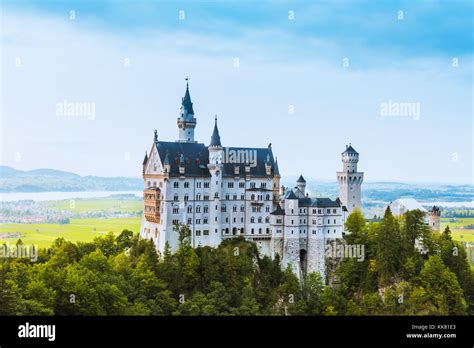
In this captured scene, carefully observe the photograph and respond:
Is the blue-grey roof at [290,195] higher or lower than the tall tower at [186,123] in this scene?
lower

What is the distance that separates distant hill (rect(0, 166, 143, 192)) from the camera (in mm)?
64625

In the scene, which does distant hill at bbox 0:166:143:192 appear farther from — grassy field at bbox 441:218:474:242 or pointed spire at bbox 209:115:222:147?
grassy field at bbox 441:218:474:242

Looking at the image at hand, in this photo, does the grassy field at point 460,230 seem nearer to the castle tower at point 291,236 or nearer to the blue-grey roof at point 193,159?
the castle tower at point 291,236

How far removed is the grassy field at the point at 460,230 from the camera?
65.9m

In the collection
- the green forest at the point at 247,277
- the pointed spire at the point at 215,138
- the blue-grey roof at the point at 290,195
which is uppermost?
the pointed spire at the point at 215,138

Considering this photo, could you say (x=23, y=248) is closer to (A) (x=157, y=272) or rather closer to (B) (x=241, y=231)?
(A) (x=157, y=272)

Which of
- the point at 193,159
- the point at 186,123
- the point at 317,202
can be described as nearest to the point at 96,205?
the point at 186,123

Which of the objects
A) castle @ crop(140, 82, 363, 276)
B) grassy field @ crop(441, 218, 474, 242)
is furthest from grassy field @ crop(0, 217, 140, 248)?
grassy field @ crop(441, 218, 474, 242)

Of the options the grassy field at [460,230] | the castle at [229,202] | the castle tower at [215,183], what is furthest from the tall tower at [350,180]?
the castle tower at [215,183]

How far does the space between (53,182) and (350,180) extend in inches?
1134

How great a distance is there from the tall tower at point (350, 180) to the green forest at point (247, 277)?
4.65m

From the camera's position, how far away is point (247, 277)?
5103cm

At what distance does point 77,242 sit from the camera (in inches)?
2213

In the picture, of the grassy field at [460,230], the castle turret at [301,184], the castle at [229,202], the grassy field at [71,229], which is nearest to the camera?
the castle at [229,202]
